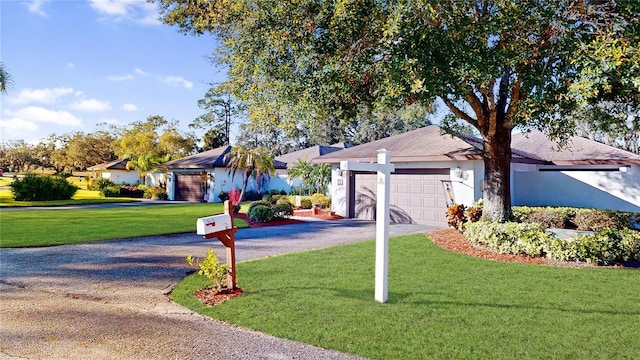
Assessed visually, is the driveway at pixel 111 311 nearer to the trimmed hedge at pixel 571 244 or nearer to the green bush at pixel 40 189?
the trimmed hedge at pixel 571 244

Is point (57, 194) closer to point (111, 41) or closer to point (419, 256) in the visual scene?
point (111, 41)

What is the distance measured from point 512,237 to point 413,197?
21.1ft

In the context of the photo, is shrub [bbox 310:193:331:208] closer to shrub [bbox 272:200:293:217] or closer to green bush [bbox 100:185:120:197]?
shrub [bbox 272:200:293:217]

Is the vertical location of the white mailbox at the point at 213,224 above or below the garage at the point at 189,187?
below

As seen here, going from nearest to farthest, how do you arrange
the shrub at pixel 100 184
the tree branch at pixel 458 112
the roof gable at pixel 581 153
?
the tree branch at pixel 458 112 < the roof gable at pixel 581 153 < the shrub at pixel 100 184

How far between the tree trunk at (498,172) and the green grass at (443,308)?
10.0 ft

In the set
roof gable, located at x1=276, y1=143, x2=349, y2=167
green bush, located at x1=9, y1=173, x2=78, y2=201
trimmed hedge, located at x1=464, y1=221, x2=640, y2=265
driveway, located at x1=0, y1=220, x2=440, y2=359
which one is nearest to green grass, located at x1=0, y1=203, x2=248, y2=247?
driveway, located at x1=0, y1=220, x2=440, y2=359

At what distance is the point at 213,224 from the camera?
20.0ft

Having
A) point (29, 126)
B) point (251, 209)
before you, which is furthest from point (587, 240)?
point (29, 126)

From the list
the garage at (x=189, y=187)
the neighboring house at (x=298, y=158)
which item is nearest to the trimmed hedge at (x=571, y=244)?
the neighboring house at (x=298, y=158)

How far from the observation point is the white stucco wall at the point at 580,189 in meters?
15.0

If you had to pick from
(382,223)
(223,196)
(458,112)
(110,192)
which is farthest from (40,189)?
(382,223)

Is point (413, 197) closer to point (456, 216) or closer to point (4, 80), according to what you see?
point (456, 216)

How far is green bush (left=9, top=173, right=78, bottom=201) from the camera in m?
27.2
